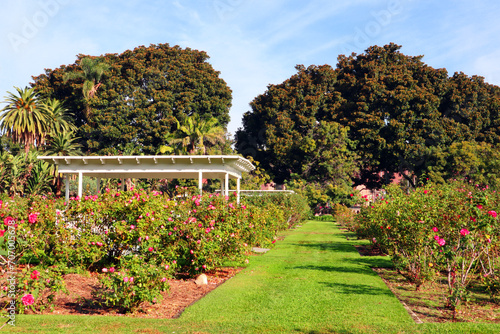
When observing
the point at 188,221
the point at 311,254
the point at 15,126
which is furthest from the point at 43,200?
the point at 15,126

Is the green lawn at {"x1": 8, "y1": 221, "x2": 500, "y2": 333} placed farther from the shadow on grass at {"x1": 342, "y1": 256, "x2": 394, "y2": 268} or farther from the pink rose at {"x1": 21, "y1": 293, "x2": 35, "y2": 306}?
the shadow on grass at {"x1": 342, "y1": 256, "x2": 394, "y2": 268}

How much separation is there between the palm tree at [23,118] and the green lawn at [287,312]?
26922 mm

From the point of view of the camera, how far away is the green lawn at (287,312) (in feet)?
17.4

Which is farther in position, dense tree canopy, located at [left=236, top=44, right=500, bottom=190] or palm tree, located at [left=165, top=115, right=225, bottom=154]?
dense tree canopy, located at [left=236, top=44, right=500, bottom=190]

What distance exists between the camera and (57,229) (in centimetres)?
779

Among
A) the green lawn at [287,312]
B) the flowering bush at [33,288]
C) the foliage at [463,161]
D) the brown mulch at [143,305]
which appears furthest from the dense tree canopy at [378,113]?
the flowering bush at [33,288]

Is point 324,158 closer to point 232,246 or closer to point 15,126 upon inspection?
point 15,126

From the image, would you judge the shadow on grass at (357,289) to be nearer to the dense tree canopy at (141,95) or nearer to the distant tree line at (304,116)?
the distant tree line at (304,116)

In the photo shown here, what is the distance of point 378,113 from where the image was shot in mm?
38406

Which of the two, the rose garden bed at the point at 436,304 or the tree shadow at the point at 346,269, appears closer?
the rose garden bed at the point at 436,304

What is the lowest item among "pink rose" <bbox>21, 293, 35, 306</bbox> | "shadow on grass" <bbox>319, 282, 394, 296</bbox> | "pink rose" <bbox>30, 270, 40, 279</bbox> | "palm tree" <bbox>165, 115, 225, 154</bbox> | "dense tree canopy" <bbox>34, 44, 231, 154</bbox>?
"shadow on grass" <bbox>319, 282, 394, 296</bbox>

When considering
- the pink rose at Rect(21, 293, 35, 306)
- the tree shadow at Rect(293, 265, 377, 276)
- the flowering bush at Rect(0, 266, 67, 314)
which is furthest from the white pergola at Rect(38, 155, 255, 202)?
A: the pink rose at Rect(21, 293, 35, 306)

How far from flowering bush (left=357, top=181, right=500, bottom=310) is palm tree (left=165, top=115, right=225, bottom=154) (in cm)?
2677

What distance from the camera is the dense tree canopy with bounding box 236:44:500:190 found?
124 feet
